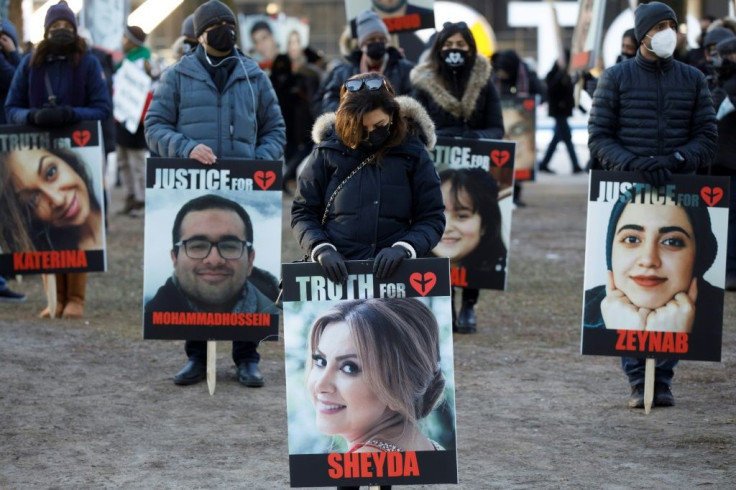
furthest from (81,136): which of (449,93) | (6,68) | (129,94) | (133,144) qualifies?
(133,144)

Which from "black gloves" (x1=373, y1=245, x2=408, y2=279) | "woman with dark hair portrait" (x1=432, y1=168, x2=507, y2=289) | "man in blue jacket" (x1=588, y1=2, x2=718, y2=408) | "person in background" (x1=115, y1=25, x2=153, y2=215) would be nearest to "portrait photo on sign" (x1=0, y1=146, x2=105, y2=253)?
"woman with dark hair portrait" (x1=432, y1=168, x2=507, y2=289)

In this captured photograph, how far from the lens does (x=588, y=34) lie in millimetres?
14438

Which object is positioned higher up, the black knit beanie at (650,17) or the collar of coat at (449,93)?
the black knit beanie at (650,17)

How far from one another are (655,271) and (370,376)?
2.72 m

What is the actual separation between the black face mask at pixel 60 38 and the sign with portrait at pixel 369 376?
5087 mm

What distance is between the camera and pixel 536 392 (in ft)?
26.6

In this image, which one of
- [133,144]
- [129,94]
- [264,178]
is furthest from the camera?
[133,144]

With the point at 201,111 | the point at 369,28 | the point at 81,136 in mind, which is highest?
the point at 369,28

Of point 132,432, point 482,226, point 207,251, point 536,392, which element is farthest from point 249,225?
point 482,226

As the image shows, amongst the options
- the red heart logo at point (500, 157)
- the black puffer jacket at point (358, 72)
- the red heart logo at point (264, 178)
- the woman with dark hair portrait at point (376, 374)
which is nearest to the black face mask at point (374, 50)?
→ the black puffer jacket at point (358, 72)

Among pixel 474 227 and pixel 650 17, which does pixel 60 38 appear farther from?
pixel 650 17

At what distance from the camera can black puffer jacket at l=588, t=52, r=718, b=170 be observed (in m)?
7.59

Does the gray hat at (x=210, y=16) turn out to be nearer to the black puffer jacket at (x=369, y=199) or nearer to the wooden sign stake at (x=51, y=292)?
the black puffer jacket at (x=369, y=199)

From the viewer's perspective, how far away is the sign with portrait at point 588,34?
46.3 ft
